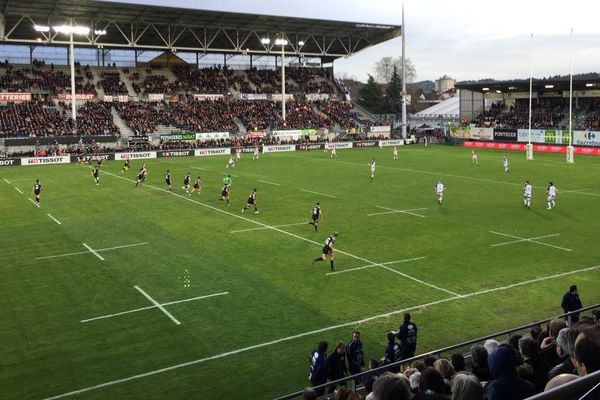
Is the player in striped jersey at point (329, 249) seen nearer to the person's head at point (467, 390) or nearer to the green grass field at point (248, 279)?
the green grass field at point (248, 279)

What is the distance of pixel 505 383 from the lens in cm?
514

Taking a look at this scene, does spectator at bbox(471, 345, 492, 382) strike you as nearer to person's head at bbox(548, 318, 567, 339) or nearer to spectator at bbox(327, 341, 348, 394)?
person's head at bbox(548, 318, 567, 339)

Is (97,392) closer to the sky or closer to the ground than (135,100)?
closer to the ground

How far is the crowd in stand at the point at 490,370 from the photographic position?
4254 mm

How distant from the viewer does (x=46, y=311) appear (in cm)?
1686

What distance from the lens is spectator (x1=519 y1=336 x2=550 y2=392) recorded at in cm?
670

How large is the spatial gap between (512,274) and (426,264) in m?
3.01

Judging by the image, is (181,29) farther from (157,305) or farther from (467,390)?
(467,390)

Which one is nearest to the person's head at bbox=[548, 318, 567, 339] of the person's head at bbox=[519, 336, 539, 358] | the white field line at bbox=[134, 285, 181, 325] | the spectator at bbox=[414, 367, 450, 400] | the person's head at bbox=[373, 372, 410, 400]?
the person's head at bbox=[519, 336, 539, 358]

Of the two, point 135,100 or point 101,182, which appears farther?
point 135,100

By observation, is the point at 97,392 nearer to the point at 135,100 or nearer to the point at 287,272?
the point at 287,272

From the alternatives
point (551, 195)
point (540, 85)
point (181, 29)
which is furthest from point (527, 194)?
point (181, 29)

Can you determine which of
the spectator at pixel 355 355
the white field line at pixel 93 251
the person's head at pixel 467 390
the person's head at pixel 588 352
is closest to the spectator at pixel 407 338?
the spectator at pixel 355 355

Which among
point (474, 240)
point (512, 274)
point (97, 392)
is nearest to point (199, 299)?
point (97, 392)
